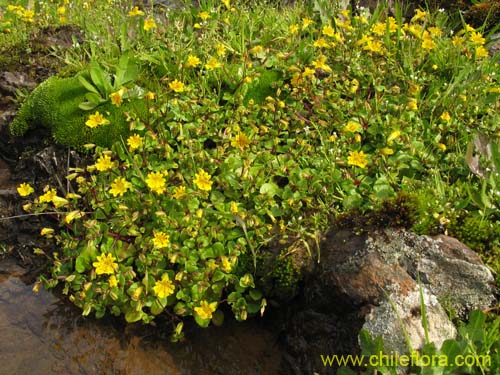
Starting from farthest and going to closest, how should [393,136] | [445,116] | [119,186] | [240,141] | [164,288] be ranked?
[445,116] < [240,141] < [393,136] < [119,186] < [164,288]

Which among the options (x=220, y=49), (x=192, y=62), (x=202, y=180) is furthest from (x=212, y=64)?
(x=202, y=180)

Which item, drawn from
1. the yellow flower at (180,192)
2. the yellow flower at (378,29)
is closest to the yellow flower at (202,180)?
the yellow flower at (180,192)

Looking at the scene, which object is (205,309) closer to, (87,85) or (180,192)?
(180,192)

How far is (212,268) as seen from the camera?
3240mm

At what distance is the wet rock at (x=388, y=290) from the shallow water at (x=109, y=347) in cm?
41

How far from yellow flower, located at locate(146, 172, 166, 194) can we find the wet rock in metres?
1.18

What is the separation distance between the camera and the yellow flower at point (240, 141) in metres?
3.64

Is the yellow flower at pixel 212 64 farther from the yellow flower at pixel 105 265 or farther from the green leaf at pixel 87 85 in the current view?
the yellow flower at pixel 105 265

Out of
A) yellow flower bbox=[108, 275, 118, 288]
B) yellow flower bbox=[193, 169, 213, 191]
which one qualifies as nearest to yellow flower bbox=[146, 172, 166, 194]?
yellow flower bbox=[193, 169, 213, 191]

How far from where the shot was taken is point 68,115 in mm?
4199

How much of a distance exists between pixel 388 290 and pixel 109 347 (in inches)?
73.3

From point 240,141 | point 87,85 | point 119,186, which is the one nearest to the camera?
point 119,186

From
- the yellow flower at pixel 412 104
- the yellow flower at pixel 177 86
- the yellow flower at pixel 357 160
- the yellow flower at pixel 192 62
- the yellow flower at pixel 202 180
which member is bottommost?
the yellow flower at pixel 202 180

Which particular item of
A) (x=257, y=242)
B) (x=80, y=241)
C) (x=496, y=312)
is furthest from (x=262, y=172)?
(x=496, y=312)
